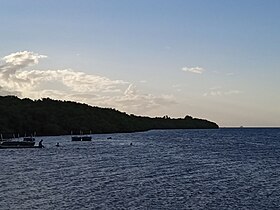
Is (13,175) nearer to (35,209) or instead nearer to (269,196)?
(35,209)

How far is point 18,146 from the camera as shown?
146 metres

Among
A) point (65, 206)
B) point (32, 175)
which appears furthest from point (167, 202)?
point (32, 175)

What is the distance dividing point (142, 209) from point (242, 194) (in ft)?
50.3

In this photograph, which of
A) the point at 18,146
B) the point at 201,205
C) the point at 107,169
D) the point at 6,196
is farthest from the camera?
the point at 18,146

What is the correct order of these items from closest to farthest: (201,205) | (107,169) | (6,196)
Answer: (201,205) < (6,196) < (107,169)

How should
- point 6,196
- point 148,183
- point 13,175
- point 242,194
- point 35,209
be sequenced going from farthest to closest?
point 13,175 < point 148,183 < point 242,194 < point 6,196 < point 35,209

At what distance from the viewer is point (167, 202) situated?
5109 cm

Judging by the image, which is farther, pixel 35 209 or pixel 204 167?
pixel 204 167

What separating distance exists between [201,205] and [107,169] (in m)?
37.5

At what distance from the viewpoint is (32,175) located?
7425cm

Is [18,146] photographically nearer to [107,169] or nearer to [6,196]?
[107,169]

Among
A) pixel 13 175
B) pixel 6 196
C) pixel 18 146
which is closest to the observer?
pixel 6 196

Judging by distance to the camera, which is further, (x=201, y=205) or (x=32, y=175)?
(x=32, y=175)

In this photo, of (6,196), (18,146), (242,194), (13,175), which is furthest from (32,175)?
(18,146)
